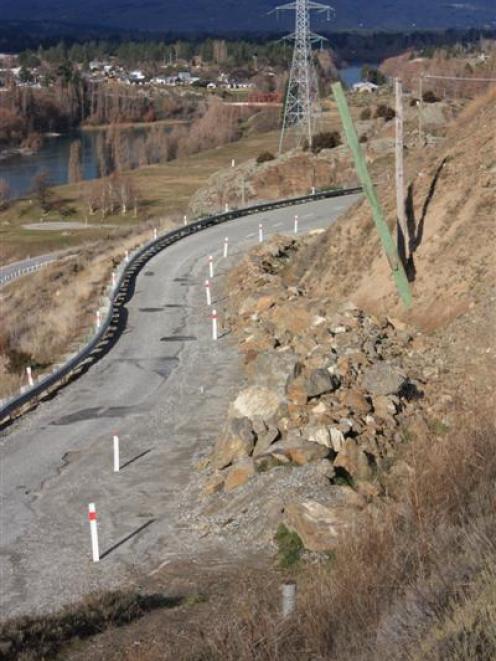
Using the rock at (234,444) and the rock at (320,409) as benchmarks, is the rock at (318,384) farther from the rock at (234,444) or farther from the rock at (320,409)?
the rock at (234,444)

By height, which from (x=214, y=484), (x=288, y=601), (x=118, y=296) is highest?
(x=288, y=601)

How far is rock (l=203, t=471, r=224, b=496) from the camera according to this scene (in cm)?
1319

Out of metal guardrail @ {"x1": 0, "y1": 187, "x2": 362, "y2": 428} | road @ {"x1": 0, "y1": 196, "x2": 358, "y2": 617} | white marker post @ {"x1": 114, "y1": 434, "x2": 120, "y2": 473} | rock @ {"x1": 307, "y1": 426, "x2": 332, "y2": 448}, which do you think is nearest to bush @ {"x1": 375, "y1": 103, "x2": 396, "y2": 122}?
metal guardrail @ {"x1": 0, "y1": 187, "x2": 362, "y2": 428}

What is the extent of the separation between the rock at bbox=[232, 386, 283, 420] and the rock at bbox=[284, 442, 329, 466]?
1792 millimetres

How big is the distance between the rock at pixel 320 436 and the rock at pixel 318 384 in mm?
1307

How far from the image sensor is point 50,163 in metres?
126

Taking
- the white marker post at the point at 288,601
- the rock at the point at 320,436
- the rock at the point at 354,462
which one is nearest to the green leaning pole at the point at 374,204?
the rock at the point at 320,436

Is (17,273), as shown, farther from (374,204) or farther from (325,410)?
(325,410)

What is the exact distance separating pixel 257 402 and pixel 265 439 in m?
1.13

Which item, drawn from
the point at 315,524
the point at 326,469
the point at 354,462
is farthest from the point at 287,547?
the point at 354,462

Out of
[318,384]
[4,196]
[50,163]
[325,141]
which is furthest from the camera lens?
[50,163]

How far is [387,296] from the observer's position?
19281 millimetres

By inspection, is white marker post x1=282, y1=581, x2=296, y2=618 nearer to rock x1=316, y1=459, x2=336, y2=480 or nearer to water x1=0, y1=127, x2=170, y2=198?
rock x1=316, y1=459, x2=336, y2=480

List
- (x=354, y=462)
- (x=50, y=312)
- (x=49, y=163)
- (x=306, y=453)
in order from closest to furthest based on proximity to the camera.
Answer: (x=354, y=462)
(x=306, y=453)
(x=50, y=312)
(x=49, y=163)
